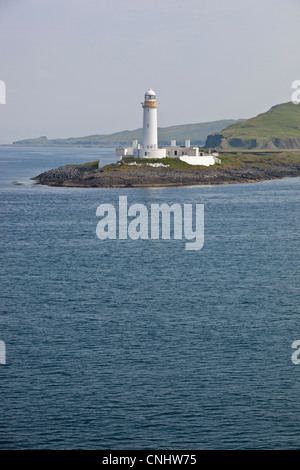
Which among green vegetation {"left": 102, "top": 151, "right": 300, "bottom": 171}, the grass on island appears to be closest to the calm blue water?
the grass on island

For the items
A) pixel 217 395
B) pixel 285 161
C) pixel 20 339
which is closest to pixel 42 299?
pixel 20 339

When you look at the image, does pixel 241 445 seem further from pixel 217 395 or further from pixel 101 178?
pixel 101 178

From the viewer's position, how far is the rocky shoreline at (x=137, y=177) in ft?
337

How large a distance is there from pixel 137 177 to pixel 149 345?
74356 mm

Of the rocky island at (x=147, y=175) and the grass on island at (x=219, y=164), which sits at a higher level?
the grass on island at (x=219, y=164)

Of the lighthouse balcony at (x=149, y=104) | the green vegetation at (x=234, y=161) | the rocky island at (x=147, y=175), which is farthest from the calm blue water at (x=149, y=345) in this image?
the lighthouse balcony at (x=149, y=104)

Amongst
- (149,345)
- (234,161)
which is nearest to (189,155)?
(234,161)

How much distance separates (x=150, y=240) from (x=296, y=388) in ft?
110

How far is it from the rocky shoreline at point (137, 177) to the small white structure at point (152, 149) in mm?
2273

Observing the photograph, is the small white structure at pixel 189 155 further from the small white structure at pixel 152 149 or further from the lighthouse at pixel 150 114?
the lighthouse at pixel 150 114

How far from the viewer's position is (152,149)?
112 m
